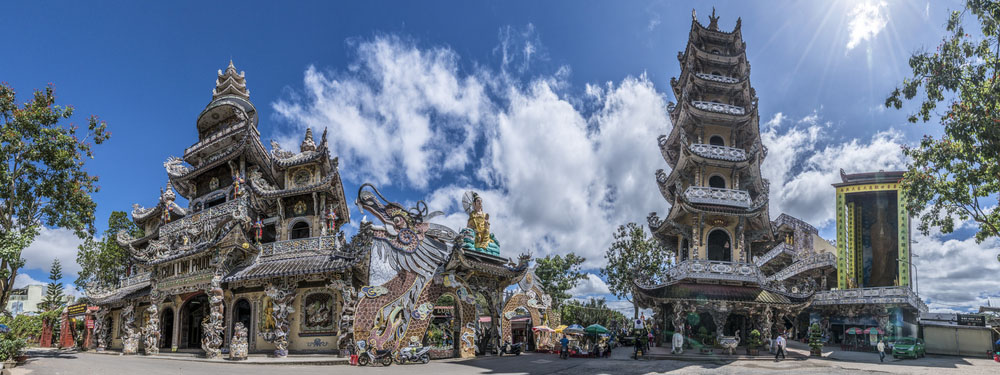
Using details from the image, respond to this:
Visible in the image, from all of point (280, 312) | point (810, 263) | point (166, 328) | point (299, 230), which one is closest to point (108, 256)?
point (166, 328)

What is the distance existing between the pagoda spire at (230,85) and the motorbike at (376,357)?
23.0 metres

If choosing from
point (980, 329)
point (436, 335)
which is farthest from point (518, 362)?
point (980, 329)

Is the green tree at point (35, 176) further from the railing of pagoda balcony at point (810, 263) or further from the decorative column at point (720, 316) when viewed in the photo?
the railing of pagoda balcony at point (810, 263)

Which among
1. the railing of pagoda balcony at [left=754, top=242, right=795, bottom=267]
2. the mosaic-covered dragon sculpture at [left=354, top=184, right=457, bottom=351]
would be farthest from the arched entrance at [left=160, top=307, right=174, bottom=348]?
the railing of pagoda balcony at [left=754, top=242, right=795, bottom=267]

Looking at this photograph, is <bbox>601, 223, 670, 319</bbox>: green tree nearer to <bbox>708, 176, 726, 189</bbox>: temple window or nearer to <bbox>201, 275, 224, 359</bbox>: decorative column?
<bbox>708, 176, 726, 189</bbox>: temple window

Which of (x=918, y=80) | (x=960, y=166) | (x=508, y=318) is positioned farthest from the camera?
(x=508, y=318)

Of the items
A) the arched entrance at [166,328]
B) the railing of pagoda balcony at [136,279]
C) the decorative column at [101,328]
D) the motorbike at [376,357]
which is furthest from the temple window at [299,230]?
the decorative column at [101,328]

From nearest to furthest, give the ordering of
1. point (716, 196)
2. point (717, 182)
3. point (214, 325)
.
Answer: point (214, 325) → point (716, 196) → point (717, 182)

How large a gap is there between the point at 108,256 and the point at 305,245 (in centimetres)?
2596

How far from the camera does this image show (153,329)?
86.5 feet

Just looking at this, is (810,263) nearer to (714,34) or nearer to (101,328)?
(714,34)

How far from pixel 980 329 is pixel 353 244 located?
3257 cm

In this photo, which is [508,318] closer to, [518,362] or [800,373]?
[518,362]

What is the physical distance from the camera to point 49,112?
2094 cm
